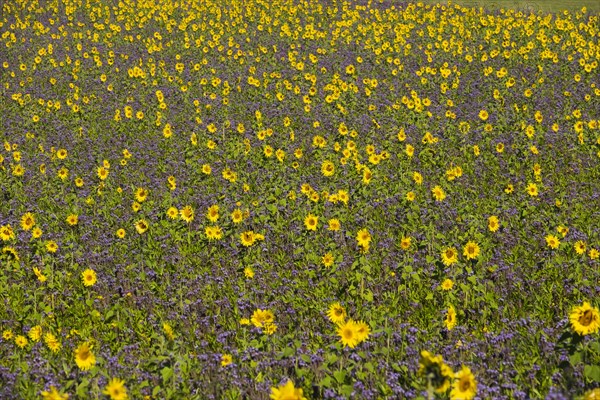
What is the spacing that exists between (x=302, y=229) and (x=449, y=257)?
2.03m

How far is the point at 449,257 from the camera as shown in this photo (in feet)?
18.5

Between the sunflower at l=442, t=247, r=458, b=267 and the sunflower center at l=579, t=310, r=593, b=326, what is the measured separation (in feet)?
5.99

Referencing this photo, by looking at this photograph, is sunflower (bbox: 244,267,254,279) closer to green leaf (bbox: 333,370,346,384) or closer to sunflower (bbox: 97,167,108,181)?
green leaf (bbox: 333,370,346,384)

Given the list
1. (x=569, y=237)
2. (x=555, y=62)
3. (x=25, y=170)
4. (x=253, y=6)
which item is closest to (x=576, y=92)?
(x=555, y=62)

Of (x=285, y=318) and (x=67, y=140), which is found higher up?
(x=67, y=140)

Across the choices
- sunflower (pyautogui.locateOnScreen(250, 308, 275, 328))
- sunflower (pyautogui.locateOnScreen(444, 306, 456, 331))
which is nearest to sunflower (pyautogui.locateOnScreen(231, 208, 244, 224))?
sunflower (pyautogui.locateOnScreen(250, 308, 275, 328))

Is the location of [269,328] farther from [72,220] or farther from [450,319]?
[72,220]

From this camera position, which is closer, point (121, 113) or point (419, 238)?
point (419, 238)

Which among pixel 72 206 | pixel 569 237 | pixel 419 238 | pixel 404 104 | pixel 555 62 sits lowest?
pixel 72 206

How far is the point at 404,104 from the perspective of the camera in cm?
1195

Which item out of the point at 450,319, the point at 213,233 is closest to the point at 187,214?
the point at 213,233

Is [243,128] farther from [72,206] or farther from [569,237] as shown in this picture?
[569,237]

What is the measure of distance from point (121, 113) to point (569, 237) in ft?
30.1

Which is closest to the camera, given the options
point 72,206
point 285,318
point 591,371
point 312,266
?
point 591,371
